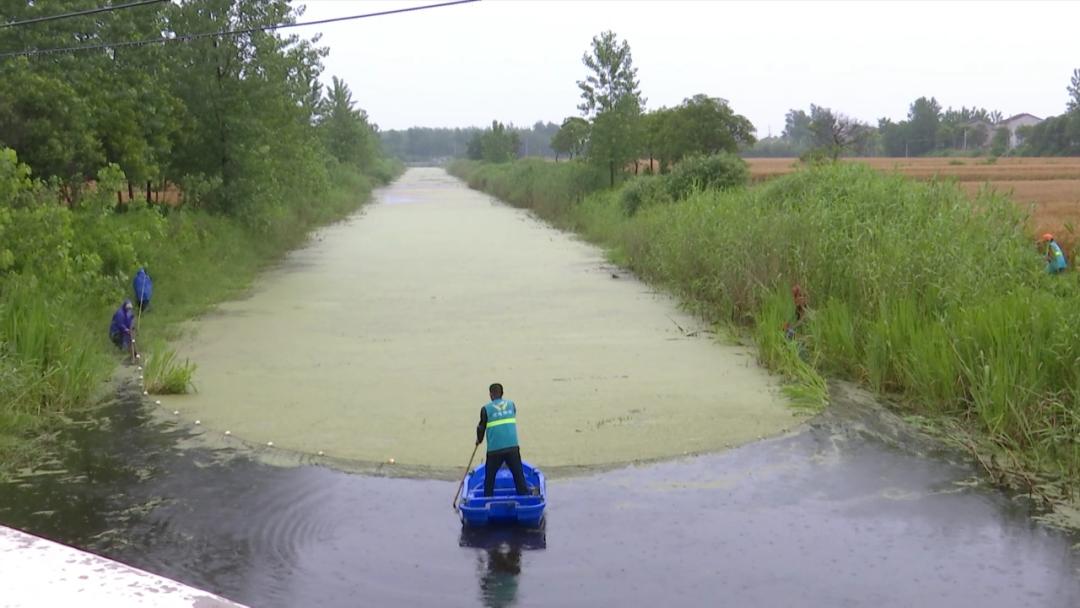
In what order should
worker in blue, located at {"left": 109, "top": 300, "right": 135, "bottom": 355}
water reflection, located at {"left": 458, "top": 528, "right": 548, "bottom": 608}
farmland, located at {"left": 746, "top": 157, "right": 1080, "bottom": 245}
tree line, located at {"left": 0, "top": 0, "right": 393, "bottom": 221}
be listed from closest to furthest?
water reflection, located at {"left": 458, "top": 528, "right": 548, "bottom": 608} → worker in blue, located at {"left": 109, "top": 300, "right": 135, "bottom": 355} → tree line, located at {"left": 0, "top": 0, "right": 393, "bottom": 221} → farmland, located at {"left": 746, "top": 157, "right": 1080, "bottom": 245}

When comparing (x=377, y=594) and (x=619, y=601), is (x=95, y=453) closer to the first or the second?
(x=377, y=594)

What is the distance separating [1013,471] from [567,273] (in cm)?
1272

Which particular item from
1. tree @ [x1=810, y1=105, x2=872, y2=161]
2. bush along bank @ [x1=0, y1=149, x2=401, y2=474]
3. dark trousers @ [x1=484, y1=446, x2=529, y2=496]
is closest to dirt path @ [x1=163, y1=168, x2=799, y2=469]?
bush along bank @ [x1=0, y1=149, x2=401, y2=474]

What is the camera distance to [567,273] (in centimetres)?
1936

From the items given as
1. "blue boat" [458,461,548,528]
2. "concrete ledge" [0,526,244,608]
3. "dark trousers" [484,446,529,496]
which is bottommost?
"blue boat" [458,461,548,528]

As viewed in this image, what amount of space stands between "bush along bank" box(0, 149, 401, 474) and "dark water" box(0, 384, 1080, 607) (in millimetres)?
1186

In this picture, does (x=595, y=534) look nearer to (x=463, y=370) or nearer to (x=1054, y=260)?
(x=463, y=370)

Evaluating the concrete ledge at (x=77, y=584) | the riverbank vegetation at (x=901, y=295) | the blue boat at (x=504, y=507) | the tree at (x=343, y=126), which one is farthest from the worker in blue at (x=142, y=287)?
the tree at (x=343, y=126)

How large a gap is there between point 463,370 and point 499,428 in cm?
457

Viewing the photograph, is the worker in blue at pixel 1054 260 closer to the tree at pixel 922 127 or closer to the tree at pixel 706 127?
the tree at pixel 706 127

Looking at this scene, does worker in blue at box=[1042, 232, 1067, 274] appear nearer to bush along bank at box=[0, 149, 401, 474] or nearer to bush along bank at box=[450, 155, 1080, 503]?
bush along bank at box=[450, 155, 1080, 503]

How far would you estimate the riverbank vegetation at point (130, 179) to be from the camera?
30.6ft

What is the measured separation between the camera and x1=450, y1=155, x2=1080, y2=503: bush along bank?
304 inches

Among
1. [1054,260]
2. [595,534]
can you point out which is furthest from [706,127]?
[595,534]
